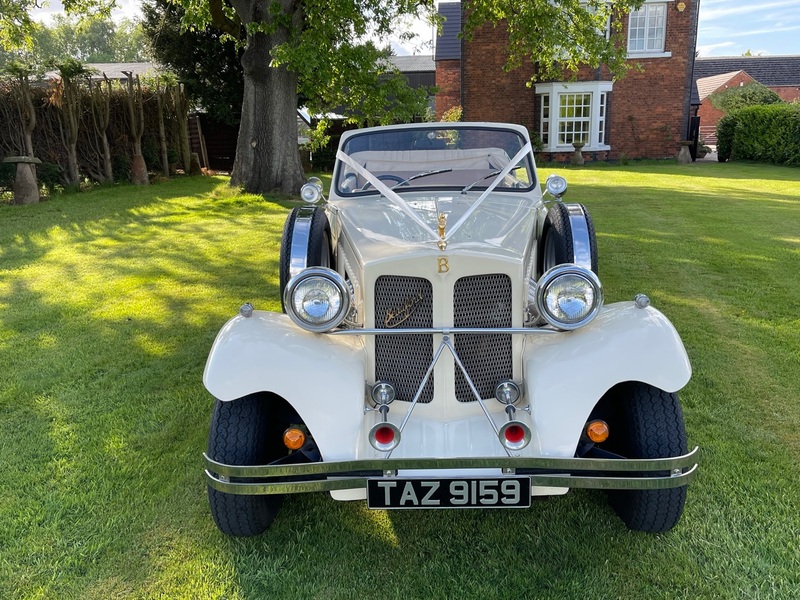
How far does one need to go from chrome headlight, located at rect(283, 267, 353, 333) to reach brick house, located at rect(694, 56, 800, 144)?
4357 centimetres

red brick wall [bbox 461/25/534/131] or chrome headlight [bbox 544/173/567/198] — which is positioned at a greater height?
red brick wall [bbox 461/25/534/131]

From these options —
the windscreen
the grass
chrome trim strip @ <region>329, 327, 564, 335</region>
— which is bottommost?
the grass

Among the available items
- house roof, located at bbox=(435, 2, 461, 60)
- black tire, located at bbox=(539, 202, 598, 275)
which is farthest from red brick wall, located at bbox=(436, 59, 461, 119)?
black tire, located at bbox=(539, 202, 598, 275)

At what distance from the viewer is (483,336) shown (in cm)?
263

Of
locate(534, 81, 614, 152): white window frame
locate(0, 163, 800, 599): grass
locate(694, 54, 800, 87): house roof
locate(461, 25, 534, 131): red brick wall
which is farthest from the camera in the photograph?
locate(694, 54, 800, 87): house roof

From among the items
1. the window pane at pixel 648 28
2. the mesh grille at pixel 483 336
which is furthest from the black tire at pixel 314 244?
the window pane at pixel 648 28

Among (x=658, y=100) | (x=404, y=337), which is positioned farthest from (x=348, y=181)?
(x=658, y=100)

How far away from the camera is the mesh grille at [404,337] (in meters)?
2.59

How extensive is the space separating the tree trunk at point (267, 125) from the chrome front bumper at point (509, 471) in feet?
35.6

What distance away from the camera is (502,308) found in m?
2.62

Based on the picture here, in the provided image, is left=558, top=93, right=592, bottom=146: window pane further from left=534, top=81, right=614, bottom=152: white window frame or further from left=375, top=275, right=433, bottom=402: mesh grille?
left=375, top=275, right=433, bottom=402: mesh grille

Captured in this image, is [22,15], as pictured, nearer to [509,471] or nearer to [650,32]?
[509,471]

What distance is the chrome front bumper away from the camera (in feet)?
7.20

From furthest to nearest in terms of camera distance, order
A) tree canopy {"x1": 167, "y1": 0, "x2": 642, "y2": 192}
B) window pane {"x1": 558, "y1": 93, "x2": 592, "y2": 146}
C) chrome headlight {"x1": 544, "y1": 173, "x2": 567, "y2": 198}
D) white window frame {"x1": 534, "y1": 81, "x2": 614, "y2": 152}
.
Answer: window pane {"x1": 558, "y1": 93, "x2": 592, "y2": 146} < white window frame {"x1": 534, "y1": 81, "x2": 614, "y2": 152} < tree canopy {"x1": 167, "y1": 0, "x2": 642, "y2": 192} < chrome headlight {"x1": 544, "y1": 173, "x2": 567, "y2": 198}
